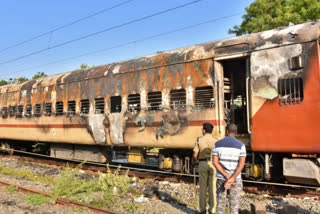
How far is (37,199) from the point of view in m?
7.40

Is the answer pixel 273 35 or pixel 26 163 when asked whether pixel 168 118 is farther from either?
pixel 26 163

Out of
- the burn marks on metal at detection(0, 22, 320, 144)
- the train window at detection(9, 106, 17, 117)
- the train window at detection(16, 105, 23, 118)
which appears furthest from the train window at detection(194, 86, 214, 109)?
the train window at detection(9, 106, 17, 117)

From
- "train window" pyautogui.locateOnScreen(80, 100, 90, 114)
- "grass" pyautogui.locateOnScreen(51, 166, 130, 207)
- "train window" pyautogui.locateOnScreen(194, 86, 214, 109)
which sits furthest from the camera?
"train window" pyautogui.locateOnScreen(80, 100, 90, 114)

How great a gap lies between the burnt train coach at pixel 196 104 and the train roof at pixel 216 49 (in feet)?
0.08

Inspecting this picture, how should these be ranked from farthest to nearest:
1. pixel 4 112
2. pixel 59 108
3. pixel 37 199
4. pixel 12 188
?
pixel 4 112 → pixel 59 108 → pixel 12 188 → pixel 37 199

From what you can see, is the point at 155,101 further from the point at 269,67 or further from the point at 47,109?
the point at 47,109

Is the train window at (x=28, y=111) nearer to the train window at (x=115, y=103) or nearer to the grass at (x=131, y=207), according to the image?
the train window at (x=115, y=103)

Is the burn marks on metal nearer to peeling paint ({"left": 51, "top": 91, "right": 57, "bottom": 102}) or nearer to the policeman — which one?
peeling paint ({"left": 51, "top": 91, "right": 57, "bottom": 102})

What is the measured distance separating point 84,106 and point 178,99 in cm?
421

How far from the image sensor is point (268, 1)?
24.2 meters

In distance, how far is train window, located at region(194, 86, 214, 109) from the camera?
25.8 feet

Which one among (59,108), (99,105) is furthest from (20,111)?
(99,105)

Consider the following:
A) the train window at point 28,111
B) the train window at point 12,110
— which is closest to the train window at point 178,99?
the train window at point 28,111

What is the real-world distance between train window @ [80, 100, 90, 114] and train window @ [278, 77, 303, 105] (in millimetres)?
6701
